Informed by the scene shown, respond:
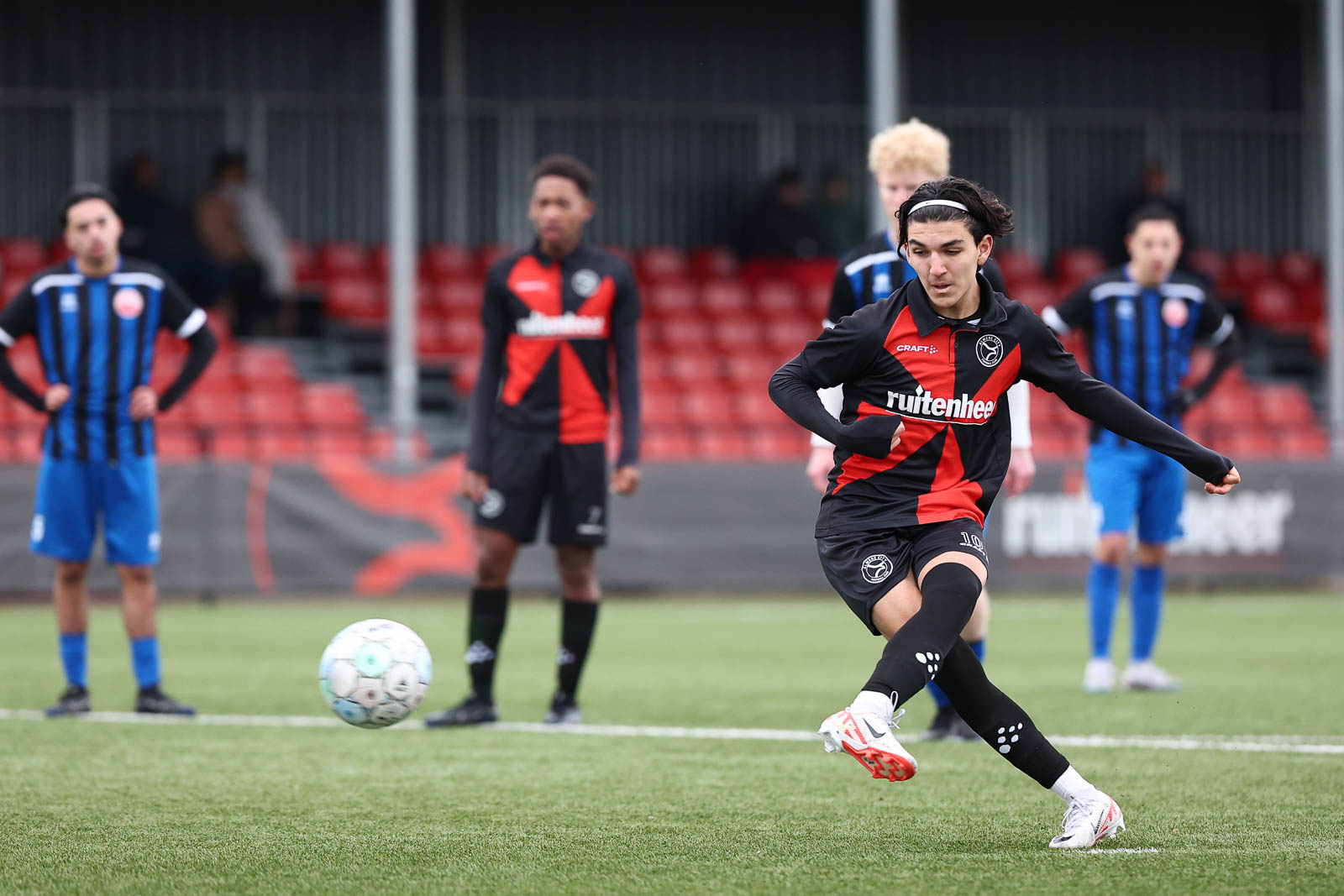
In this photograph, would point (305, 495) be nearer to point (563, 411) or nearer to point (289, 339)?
point (289, 339)

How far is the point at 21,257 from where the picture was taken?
16.9 metres

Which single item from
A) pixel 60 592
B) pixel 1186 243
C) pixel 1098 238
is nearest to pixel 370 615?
pixel 60 592

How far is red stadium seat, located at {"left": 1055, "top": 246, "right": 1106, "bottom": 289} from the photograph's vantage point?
791 inches

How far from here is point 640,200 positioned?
818 inches

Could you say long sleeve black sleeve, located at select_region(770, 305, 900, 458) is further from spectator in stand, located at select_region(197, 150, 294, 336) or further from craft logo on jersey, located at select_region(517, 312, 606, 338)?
spectator in stand, located at select_region(197, 150, 294, 336)

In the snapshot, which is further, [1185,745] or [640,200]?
[640,200]

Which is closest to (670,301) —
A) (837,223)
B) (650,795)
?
(837,223)

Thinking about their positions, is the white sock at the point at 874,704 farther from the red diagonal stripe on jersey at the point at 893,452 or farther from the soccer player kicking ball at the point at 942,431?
the red diagonal stripe on jersey at the point at 893,452

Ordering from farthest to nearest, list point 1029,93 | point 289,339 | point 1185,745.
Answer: point 1029,93, point 289,339, point 1185,745

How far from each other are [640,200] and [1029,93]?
5657 mm

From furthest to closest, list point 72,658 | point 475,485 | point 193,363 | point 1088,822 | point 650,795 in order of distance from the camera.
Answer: point 193,363, point 72,658, point 475,485, point 650,795, point 1088,822

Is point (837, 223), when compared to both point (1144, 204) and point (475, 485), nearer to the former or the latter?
point (1144, 204)

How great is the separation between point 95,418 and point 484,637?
1.82 meters

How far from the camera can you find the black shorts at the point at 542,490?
21.8ft
